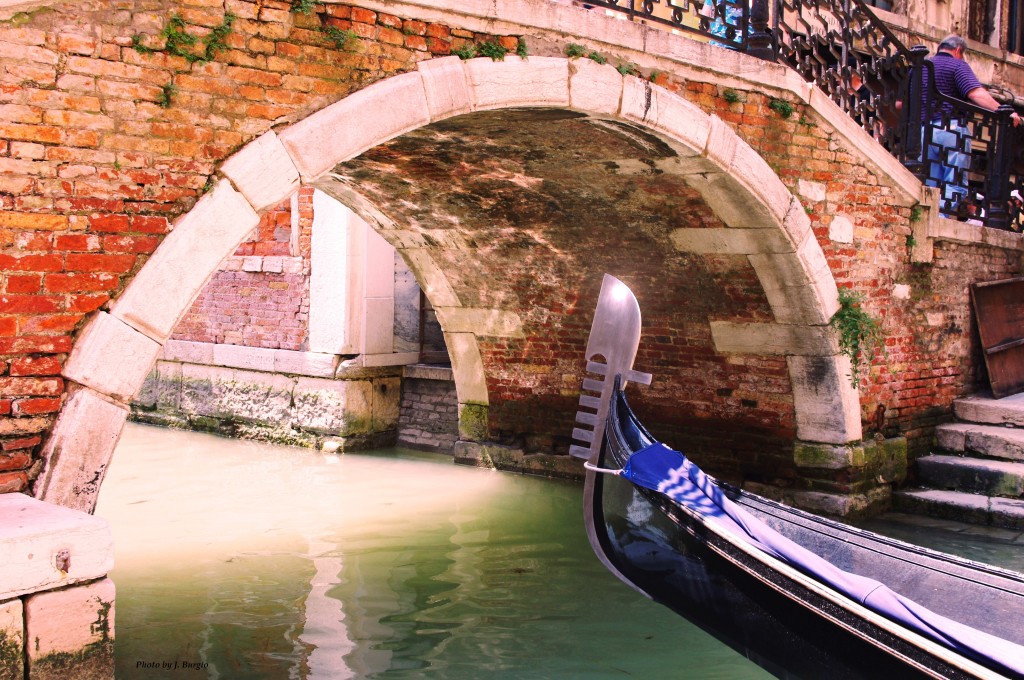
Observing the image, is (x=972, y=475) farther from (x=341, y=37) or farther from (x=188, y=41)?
(x=188, y=41)

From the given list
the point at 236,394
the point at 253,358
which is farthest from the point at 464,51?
the point at 236,394

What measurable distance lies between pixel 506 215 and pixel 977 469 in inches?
118

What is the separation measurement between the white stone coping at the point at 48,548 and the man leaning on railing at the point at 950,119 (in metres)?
5.11

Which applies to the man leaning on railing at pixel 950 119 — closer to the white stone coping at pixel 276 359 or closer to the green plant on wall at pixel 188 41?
the white stone coping at pixel 276 359

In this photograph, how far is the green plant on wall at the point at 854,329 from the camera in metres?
5.52

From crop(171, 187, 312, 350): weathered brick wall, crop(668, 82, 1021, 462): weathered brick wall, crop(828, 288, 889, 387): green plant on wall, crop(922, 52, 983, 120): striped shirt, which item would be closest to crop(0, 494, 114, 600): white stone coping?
crop(668, 82, 1021, 462): weathered brick wall

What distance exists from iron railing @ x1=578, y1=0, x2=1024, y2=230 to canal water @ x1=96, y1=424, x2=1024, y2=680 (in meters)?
2.17

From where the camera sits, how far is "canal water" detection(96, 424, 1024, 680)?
3.61 m

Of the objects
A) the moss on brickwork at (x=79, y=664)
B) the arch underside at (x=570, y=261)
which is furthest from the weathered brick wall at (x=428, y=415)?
the moss on brickwork at (x=79, y=664)

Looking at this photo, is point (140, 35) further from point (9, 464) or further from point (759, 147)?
point (759, 147)

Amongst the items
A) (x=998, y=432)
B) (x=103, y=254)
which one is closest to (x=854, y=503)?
(x=998, y=432)

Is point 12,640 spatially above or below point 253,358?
below

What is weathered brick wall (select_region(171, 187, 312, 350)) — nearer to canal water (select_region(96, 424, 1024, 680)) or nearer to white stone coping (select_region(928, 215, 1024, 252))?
canal water (select_region(96, 424, 1024, 680))

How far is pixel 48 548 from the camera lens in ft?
8.41
